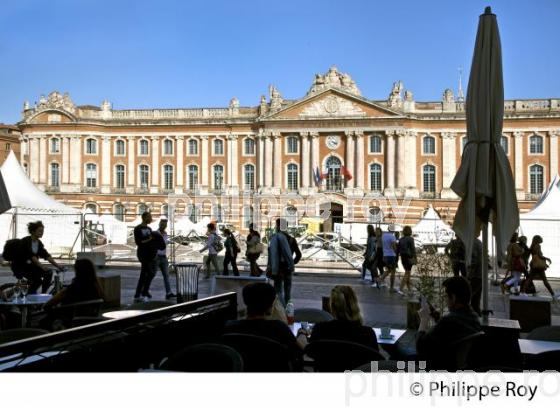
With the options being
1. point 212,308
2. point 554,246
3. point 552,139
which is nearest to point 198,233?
point 554,246

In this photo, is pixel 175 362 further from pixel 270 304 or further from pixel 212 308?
pixel 212 308

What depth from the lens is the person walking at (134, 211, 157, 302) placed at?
36.6 ft

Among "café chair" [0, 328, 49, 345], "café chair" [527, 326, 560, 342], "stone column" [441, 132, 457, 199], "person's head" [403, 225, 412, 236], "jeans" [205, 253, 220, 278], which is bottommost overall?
"jeans" [205, 253, 220, 278]

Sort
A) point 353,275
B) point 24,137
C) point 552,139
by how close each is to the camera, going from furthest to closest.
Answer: point 24,137, point 552,139, point 353,275

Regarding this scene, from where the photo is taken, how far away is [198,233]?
3516 centimetres

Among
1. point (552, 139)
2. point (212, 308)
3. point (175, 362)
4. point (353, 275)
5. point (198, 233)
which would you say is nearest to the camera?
point (175, 362)

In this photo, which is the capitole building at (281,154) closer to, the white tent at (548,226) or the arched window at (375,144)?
the arched window at (375,144)

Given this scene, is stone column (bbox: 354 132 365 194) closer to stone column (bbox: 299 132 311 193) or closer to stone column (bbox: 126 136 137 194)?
stone column (bbox: 299 132 311 193)

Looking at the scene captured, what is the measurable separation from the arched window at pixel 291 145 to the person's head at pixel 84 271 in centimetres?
3837

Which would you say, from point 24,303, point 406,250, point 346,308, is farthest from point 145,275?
point 346,308

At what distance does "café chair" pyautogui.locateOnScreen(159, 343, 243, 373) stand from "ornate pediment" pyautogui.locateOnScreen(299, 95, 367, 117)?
40.4 metres

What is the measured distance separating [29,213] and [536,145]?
34.2 m

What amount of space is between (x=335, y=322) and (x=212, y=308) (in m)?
1.64

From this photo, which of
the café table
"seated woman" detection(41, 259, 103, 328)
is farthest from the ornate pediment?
"seated woman" detection(41, 259, 103, 328)
